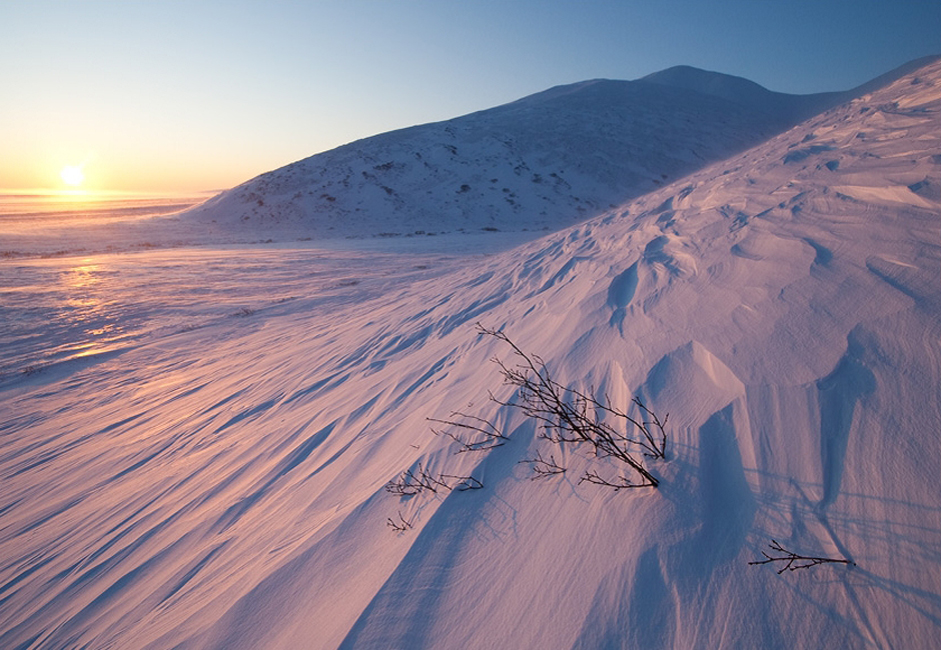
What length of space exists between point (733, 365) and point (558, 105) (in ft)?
175

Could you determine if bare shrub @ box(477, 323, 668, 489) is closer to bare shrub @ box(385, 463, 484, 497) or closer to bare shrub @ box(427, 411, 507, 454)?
bare shrub @ box(427, 411, 507, 454)

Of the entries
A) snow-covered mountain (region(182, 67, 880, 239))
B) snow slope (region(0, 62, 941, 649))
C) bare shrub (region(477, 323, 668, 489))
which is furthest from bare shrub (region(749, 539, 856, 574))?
snow-covered mountain (region(182, 67, 880, 239))

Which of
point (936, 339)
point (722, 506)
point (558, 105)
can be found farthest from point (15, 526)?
point (558, 105)

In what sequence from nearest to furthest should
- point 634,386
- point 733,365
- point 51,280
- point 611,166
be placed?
point 733,365
point 634,386
point 51,280
point 611,166

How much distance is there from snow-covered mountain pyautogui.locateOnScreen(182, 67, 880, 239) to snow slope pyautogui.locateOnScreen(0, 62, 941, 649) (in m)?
23.2

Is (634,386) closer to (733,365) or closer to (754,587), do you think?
(733,365)

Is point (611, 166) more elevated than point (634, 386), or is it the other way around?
point (611, 166)

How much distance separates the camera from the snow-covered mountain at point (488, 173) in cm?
2978

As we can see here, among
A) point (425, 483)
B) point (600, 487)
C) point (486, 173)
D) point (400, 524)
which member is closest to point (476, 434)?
point (425, 483)

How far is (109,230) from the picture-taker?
77.4 ft

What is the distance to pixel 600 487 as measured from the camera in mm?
1715

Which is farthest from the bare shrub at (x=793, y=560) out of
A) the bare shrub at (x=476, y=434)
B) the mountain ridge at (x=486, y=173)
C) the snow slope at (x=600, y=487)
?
the mountain ridge at (x=486, y=173)

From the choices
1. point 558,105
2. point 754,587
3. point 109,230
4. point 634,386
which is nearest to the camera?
point 754,587

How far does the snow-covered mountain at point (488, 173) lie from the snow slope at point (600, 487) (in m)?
23.2
